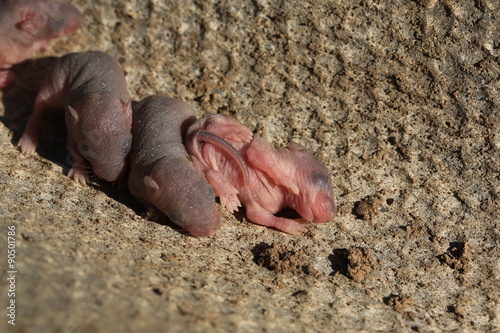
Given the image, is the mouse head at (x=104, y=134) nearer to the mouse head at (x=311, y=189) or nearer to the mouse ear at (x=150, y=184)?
the mouse ear at (x=150, y=184)

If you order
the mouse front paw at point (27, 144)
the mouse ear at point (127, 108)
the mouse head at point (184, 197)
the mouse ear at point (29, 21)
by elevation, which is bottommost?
the mouse front paw at point (27, 144)

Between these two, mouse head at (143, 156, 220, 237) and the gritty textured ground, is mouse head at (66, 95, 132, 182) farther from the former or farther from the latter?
mouse head at (143, 156, 220, 237)

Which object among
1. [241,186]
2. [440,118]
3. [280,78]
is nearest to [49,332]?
[241,186]

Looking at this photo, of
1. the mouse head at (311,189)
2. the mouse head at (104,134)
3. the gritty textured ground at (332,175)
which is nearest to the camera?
the gritty textured ground at (332,175)

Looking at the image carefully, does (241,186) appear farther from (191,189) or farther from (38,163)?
(38,163)

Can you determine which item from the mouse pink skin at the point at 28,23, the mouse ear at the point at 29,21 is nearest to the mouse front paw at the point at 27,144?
the mouse pink skin at the point at 28,23

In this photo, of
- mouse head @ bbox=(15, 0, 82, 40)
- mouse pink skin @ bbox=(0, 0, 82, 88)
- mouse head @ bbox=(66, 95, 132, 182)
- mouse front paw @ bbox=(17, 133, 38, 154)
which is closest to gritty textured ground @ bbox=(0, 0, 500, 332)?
mouse front paw @ bbox=(17, 133, 38, 154)
